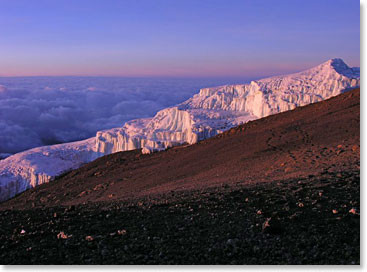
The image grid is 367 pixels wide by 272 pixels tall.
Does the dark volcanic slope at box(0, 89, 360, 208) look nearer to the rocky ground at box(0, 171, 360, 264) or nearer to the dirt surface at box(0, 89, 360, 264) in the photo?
the dirt surface at box(0, 89, 360, 264)

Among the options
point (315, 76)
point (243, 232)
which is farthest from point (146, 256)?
point (315, 76)

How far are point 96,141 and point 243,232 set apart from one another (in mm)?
43257

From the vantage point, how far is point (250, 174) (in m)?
12.8

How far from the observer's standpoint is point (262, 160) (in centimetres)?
1527

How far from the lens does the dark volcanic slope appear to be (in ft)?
40.2

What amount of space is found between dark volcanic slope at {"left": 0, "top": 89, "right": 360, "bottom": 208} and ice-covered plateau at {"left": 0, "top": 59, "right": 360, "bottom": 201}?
11723 mm

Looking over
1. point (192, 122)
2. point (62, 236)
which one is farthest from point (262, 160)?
point (192, 122)

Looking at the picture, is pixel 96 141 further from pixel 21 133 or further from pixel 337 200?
pixel 21 133

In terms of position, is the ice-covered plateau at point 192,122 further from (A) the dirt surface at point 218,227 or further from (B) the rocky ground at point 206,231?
(B) the rocky ground at point 206,231

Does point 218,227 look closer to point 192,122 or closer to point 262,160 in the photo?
point 262,160

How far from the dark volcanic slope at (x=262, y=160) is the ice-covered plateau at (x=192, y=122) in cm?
1172

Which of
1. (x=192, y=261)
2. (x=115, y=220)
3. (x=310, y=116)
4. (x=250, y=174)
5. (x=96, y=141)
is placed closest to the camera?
(x=192, y=261)

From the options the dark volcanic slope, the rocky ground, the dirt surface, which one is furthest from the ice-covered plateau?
the rocky ground

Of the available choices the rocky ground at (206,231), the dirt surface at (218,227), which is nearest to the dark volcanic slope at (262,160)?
the dirt surface at (218,227)
